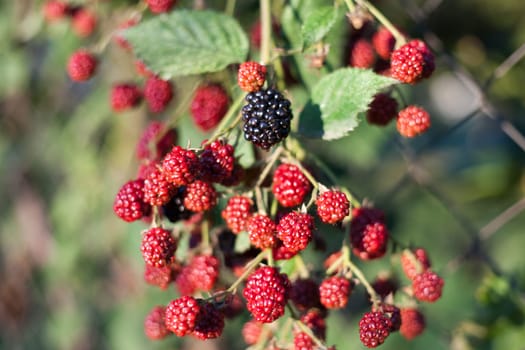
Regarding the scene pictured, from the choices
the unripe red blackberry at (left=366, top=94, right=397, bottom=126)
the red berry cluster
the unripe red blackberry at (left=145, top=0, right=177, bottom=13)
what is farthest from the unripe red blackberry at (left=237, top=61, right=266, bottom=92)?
the unripe red blackberry at (left=145, top=0, right=177, bottom=13)

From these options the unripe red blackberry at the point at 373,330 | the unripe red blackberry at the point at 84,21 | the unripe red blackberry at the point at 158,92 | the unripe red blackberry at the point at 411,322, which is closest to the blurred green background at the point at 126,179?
the unripe red blackberry at the point at 158,92

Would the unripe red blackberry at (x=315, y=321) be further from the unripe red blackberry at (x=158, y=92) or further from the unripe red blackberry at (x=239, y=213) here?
the unripe red blackberry at (x=158, y=92)

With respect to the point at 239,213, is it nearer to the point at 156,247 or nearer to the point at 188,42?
the point at 156,247

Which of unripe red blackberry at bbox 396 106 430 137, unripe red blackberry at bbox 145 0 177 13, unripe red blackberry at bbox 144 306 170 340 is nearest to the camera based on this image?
unripe red blackberry at bbox 396 106 430 137

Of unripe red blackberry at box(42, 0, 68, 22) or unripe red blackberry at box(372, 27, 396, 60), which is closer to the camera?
unripe red blackberry at box(372, 27, 396, 60)

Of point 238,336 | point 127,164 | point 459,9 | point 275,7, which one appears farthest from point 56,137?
point 459,9

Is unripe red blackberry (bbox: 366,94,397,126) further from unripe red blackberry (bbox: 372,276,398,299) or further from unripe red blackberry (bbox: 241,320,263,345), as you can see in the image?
unripe red blackberry (bbox: 241,320,263,345)
